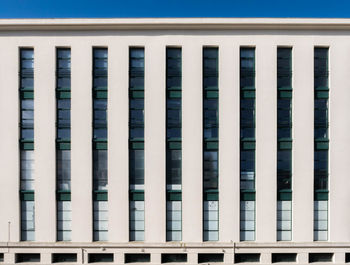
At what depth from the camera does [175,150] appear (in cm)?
1149

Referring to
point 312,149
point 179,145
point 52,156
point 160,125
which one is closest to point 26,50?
point 52,156

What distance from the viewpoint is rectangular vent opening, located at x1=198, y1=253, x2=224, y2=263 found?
37.7 ft

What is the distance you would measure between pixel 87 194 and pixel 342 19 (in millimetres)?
16753

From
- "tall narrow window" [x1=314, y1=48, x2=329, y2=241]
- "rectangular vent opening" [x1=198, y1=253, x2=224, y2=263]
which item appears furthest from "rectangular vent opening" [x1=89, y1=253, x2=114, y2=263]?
"tall narrow window" [x1=314, y1=48, x2=329, y2=241]

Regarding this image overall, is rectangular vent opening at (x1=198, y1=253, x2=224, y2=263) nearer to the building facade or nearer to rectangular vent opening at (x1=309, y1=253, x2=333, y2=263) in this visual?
the building facade

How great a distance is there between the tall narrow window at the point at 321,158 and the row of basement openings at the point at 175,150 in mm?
50

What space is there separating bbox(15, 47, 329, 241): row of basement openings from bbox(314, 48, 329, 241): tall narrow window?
50mm

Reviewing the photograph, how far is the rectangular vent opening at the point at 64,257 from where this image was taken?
11.5 meters

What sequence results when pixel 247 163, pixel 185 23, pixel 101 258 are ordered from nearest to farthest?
1. pixel 185 23
2. pixel 247 163
3. pixel 101 258

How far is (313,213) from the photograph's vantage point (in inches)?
444

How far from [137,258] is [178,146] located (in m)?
6.68

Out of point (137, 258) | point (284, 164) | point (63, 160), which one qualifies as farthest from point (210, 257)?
Result: point (63, 160)

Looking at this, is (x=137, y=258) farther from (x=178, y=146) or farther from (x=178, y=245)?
(x=178, y=146)

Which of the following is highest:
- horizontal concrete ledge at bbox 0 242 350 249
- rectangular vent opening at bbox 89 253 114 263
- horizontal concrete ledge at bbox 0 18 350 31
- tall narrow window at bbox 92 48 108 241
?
horizontal concrete ledge at bbox 0 18 350 31
